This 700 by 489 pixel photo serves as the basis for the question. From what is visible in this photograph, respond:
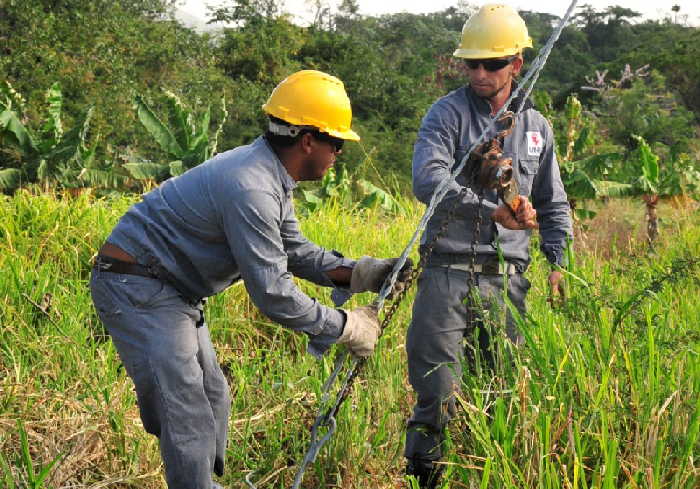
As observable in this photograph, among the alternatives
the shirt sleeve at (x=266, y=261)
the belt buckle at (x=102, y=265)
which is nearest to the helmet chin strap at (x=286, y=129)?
the shirt sleeve at (x=266, y=261)

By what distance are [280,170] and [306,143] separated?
134mm

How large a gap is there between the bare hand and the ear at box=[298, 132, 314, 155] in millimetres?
802

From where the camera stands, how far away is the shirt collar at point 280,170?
9.16 ft

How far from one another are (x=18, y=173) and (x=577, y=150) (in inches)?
253

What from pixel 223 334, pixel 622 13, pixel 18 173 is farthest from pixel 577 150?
pixel 622 13

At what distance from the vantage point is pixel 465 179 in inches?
134

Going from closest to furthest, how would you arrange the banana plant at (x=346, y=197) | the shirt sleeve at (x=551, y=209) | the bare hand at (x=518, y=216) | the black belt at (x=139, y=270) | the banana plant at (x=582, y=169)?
the black belt at (x=139, y=270)
the bare hand at (x=518, y=216)
the shirt sleeve at (x=551, y=209)
the banana plant at (x=582, y=169)
the banana plant at (x=346, y=197)

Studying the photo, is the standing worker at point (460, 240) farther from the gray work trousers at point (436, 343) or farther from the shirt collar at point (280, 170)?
the shirt collar at point (280, 170)

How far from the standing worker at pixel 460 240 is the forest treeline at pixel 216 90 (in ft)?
17.0

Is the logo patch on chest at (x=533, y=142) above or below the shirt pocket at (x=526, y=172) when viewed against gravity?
above

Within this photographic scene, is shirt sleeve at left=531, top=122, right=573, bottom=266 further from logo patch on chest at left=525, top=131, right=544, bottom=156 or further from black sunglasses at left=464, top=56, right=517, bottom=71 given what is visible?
black sunglasses at left=464, top=56, right=517, bottom=71

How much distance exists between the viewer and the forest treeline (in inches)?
378

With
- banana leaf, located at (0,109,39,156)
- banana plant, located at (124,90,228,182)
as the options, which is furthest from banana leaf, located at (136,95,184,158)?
banana leaf, located at (0,109,39,156)

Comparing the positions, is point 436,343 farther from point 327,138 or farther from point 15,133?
point 15,133
